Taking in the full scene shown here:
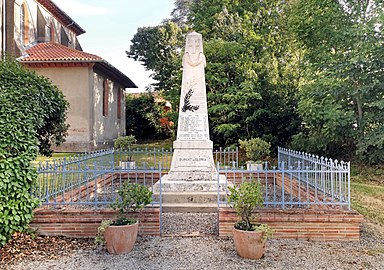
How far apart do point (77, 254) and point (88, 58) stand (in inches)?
583

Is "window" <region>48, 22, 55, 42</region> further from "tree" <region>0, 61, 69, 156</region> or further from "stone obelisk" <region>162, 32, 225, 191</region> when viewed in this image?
"tree" <region>0, 61, 69, 156</region>

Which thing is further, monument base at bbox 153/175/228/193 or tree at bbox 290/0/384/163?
tree at bbox 290/0/384/163

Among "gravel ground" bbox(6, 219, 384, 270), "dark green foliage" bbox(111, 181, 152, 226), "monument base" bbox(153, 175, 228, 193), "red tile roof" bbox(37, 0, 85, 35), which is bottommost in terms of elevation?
"gravel ground" bbox(6, 219, 384, 270)

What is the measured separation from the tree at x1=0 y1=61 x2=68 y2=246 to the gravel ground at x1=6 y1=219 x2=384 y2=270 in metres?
0.73

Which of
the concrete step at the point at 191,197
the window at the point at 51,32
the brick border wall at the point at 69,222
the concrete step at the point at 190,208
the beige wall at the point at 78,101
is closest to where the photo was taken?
the brick border wall at the point at 69,222

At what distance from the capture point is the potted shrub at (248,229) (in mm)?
4510

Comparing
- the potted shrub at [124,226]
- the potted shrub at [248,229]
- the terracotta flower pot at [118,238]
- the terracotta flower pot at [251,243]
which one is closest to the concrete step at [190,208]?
the potted shrub at [124,226]

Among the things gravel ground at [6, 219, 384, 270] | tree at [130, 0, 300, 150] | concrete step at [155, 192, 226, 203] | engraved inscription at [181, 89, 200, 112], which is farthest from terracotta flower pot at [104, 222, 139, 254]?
tree at [130, 0, 300, 150]

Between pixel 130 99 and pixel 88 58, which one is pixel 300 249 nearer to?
pixel 88 58

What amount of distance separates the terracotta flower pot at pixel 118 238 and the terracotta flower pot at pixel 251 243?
1652mm

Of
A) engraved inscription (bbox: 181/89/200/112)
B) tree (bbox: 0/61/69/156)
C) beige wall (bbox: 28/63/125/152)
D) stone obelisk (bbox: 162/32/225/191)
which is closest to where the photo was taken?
tree (bbox: 0/61/69/156)

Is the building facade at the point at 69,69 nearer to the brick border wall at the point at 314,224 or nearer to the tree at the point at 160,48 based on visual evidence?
the tree at the point at 160,48

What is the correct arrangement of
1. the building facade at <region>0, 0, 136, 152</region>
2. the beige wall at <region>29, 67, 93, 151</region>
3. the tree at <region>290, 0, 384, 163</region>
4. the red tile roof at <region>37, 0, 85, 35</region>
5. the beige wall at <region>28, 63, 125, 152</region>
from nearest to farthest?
1. the tree at <region>290, 0, 384, 163</region>
2. the building facade at <region>0, 0, 136, 152</region>
3. the beige wall at <region>28, 63, 125, 152</region>
4. the beige wall at <region>29, 67, 93, 151</region>
5. the red tile roof at <region>37, 0, 85, 35</region>

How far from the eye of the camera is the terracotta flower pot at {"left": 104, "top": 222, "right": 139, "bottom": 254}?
4.72 metres
